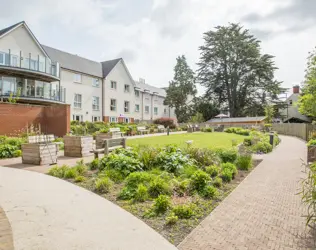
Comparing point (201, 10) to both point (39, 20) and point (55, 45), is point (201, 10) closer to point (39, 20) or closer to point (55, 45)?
point (39, 20)

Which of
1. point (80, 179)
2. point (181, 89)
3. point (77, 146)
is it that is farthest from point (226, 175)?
point (181, 89)

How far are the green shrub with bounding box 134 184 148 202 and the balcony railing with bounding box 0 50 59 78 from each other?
23564 mm

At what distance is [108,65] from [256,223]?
3859 cm

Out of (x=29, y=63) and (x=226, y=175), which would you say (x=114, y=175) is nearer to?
(x=226, y=175)

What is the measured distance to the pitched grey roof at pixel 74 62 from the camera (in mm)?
32062

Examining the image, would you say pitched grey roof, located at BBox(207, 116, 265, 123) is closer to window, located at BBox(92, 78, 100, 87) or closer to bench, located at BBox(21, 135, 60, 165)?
window, located at BBox(92, 78, 100, 87)

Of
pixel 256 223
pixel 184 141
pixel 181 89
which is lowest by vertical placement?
pixel 256 223

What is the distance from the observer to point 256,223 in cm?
431

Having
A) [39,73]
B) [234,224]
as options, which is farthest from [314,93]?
[39,73]

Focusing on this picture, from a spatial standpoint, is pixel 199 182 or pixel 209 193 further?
pixel 199 182

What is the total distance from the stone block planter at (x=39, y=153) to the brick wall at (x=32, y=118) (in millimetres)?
9075

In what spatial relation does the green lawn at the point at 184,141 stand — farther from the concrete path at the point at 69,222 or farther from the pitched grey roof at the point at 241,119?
the pitched grey roof at the point at 241,119

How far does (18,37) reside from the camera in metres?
27.4

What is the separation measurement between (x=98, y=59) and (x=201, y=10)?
33938 millimetres
